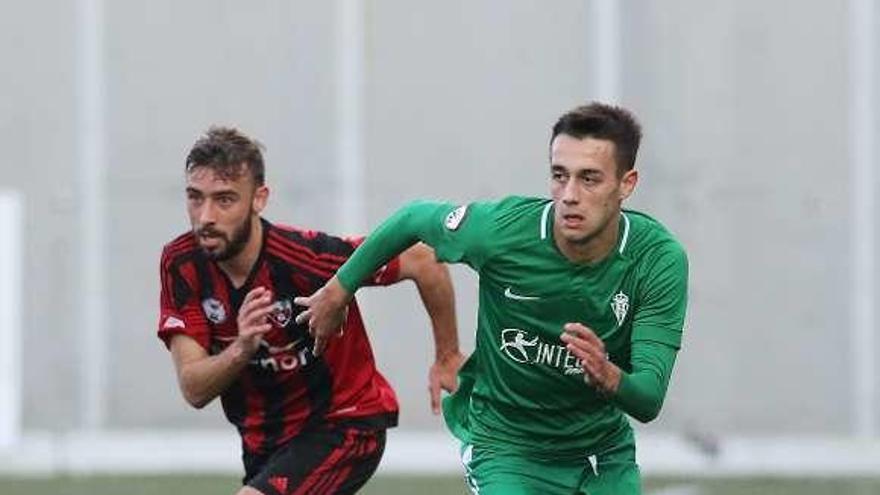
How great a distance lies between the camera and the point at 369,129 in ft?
52.3

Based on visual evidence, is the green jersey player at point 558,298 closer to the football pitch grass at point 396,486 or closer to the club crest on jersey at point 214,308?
the club crest on jersey at point 214,308

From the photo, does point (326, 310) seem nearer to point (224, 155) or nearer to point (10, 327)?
point (224, 155)

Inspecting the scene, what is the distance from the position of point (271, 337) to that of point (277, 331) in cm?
3

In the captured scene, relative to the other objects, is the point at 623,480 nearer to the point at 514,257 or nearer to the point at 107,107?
the point at 514,257

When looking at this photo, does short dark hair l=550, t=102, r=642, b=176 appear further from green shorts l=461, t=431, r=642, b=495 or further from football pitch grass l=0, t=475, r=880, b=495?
football pitch grass l=0, t=475, r=880, b=495

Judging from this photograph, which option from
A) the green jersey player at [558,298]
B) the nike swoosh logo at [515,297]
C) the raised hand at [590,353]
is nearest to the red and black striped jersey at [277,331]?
the green jersey player at [558,298]

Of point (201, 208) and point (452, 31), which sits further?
point (452, 31)

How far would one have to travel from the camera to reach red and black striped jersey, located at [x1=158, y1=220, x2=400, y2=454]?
7828 millimetres

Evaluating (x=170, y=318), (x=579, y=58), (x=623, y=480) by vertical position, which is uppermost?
(x=579, y=58)

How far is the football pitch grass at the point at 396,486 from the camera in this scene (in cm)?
1302

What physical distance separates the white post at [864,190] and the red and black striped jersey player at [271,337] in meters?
8.12

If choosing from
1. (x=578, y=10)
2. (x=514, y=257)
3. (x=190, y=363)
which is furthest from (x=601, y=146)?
(x=578, y=10)

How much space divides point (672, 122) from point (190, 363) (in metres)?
8.53

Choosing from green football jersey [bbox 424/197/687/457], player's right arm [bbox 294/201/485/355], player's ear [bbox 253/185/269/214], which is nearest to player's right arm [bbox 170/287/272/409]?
player's right arm [bbox 294/201/485/355]
